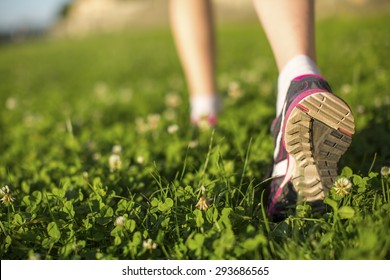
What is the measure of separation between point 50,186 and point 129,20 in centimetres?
3584

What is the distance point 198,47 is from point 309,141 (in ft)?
4.26

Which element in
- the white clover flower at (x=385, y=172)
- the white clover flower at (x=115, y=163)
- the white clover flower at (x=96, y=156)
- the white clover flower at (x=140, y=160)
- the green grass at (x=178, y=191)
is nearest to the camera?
the green grass at (x=178, y=191)

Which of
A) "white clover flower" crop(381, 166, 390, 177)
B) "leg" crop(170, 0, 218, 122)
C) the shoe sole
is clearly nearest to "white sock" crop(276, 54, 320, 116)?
the shoe sole

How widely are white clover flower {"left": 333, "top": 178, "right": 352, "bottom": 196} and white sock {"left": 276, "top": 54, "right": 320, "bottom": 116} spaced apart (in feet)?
1.16

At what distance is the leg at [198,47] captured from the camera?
249cm

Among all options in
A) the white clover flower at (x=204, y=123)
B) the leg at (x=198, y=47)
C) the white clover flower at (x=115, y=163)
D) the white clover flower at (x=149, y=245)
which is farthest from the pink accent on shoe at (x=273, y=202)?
the leg at (x=198, y=47)

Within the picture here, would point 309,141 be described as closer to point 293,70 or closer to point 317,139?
point 317,139

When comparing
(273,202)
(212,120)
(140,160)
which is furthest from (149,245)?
(212,120)

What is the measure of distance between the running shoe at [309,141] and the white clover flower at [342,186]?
0.08 feet

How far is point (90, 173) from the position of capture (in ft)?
6.49

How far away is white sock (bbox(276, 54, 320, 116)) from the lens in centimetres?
161

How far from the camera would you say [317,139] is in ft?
4.80

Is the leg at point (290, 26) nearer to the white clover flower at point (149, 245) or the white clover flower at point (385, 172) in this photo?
the white clover flower at point (385, 172)

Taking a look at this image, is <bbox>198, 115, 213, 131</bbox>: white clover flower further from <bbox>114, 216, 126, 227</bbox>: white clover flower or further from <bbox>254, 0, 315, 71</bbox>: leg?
<bbox>114, 216, 126, 227</bbox>: white clover flower
